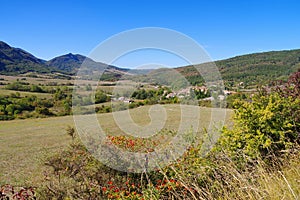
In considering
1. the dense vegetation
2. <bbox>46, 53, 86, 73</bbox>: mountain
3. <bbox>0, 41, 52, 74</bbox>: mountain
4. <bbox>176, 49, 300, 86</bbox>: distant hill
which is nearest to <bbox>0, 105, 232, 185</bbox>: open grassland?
the dense vegetation

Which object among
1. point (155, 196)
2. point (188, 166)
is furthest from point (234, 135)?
point (155, 196)

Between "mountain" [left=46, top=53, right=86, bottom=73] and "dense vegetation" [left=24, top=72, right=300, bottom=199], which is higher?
"mountain" [left=46, top=53, right=86, bottom=73]

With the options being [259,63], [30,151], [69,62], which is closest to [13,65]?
[69,62]

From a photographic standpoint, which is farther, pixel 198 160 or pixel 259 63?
pixel 259 63

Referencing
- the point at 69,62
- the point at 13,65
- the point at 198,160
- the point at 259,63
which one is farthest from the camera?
the point at 13,65

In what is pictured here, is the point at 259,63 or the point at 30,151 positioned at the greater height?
the point at 259,63

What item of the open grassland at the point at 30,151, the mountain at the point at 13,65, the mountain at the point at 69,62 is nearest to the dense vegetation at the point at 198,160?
the open grassland at the point at 30,151

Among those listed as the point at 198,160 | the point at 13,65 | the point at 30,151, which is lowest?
the point at 30,151

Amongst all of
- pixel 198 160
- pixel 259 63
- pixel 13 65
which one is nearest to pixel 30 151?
pixel 198 160

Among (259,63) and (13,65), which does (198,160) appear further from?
(13,65)

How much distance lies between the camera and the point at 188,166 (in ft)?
12.3

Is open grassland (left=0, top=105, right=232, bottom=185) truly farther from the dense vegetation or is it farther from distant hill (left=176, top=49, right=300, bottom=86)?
distant hill (left=176, top=49, right=300, bottom=86)

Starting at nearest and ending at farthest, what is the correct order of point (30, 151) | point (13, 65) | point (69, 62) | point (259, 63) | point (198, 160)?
point (198, 160) < point (30, 151) < point (259, 63) < point (69, 62) < point (13, 65)

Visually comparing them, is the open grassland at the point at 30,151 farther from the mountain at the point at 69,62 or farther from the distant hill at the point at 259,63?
the distant hill at the point at 259,63
